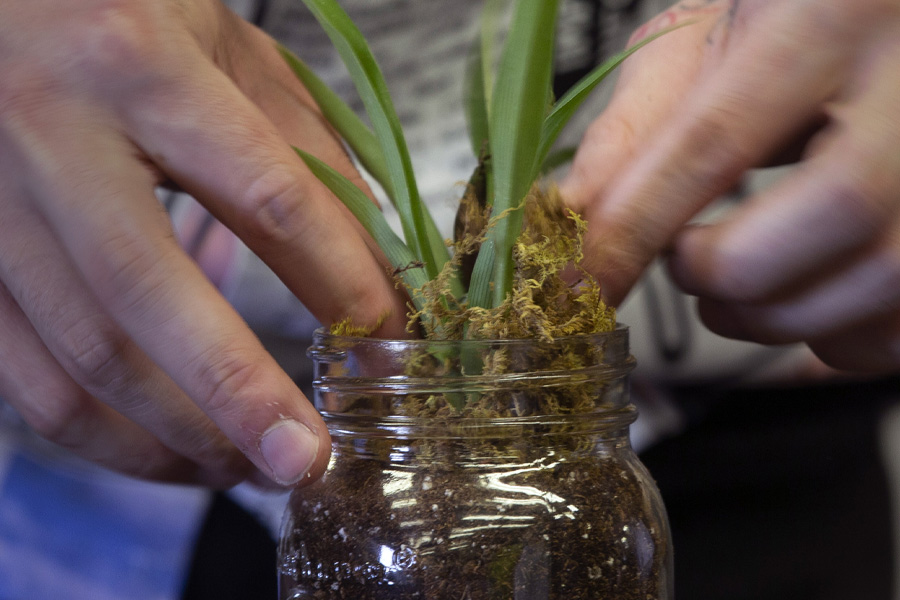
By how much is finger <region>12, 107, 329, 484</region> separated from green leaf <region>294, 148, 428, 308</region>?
0.09 meters

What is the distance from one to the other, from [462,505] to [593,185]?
0.75ft

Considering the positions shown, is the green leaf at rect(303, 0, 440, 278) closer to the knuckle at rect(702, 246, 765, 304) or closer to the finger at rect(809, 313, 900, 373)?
the knuckle at rect(702, 246, 765, 304)

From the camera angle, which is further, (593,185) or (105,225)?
(593,185)

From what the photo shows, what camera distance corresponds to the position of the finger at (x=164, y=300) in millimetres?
330

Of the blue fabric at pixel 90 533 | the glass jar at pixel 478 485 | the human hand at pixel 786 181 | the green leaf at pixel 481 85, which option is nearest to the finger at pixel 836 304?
the human hand at pixel 786 181

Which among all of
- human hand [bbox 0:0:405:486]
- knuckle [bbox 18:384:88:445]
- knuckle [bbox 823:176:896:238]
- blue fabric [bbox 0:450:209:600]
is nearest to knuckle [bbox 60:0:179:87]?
human hand [bbox 0:0:405:486]

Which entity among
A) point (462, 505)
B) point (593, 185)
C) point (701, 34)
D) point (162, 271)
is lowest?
point (462, 505)

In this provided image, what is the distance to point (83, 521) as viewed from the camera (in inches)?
30.9

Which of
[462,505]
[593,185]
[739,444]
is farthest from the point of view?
[739,444]

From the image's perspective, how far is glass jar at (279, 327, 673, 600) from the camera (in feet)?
1.07

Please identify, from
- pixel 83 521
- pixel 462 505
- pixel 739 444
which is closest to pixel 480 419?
pixel 462 505

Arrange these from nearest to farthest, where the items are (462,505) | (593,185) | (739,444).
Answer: (462,505) → (593,185) → (739,444)

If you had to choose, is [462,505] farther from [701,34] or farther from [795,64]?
[701,34]

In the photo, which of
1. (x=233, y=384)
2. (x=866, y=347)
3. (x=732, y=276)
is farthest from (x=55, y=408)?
(x=866, y=347)
